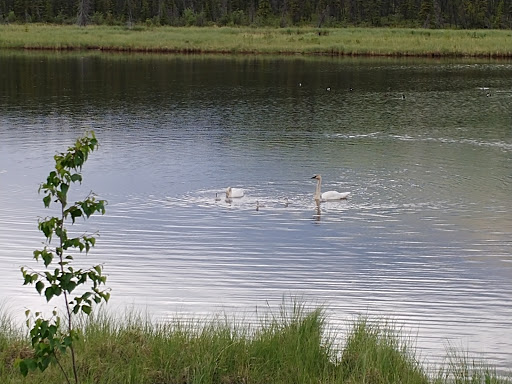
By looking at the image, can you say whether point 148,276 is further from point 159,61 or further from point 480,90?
point 159,61

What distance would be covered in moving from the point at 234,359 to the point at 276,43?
59820 millimetres

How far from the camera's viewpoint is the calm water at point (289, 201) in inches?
451

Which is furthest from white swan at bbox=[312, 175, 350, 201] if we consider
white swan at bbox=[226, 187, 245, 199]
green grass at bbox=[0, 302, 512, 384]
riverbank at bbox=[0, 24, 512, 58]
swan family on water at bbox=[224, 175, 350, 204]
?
riverbank at bbox=[0, 24, 512, 58]

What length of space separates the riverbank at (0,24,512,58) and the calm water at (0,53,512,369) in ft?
77.8

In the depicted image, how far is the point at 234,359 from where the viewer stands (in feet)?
24.7

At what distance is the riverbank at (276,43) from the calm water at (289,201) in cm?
2371

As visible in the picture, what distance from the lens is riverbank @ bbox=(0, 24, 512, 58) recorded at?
6122 cm

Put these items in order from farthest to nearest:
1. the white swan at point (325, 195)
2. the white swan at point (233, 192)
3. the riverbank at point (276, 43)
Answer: the riverbank at point (276, 43)
the white swan at point (233, 192)
the white swan at point (325, 195)

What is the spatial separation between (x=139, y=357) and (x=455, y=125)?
73.6ft

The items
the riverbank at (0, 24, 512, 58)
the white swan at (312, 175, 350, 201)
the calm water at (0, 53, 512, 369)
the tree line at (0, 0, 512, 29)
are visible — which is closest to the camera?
the calm water at (0, 53, 512, 369)

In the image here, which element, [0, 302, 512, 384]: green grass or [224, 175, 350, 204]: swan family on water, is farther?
[224, 175, 350, 204]: swan family on water

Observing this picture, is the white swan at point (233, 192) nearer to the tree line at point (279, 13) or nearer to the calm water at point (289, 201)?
the calm water at point (289, 201)

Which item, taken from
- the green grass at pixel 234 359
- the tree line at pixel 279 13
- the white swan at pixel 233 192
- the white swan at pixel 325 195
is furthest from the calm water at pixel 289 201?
the tree line at pixel 279 13

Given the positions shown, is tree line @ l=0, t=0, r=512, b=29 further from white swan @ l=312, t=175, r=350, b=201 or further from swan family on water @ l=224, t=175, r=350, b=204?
white swan @ l=312, t=175, r=350, b=201
